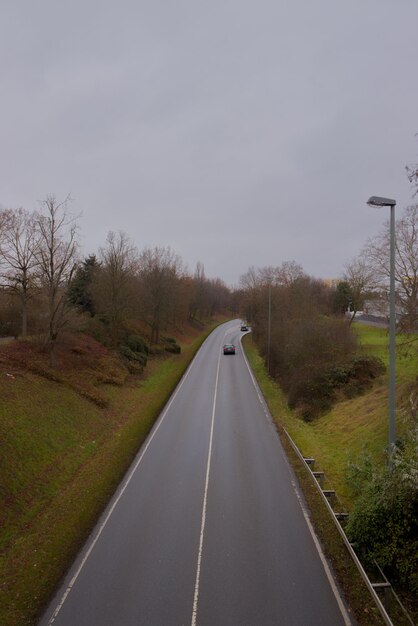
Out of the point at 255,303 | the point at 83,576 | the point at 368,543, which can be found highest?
the point at 255,303

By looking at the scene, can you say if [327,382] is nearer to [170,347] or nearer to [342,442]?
[342,442]

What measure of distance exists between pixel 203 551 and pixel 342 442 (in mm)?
9172

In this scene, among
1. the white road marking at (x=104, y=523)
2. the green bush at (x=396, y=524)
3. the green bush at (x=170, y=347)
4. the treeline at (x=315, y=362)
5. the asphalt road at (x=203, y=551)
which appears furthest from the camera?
the green bush at (x=170, y=347)

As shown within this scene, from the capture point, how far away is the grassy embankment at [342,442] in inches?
340

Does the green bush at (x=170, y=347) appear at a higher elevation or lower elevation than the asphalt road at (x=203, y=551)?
higher

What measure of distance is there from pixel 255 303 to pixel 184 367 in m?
18.4

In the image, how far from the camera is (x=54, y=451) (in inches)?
617

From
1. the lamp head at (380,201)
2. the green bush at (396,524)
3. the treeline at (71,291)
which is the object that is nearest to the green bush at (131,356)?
the treeline at (71,291)

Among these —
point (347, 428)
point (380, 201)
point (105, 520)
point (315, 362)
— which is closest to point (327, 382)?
Result: point (315, 362)

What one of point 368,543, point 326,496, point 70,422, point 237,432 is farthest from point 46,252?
point 368,543

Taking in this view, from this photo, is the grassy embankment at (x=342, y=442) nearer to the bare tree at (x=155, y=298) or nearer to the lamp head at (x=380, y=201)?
the lamp head at (x=380, y=201)

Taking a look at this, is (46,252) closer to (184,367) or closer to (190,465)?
(184,367)

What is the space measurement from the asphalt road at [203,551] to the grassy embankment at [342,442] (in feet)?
1.30

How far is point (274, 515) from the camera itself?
11.4 m
